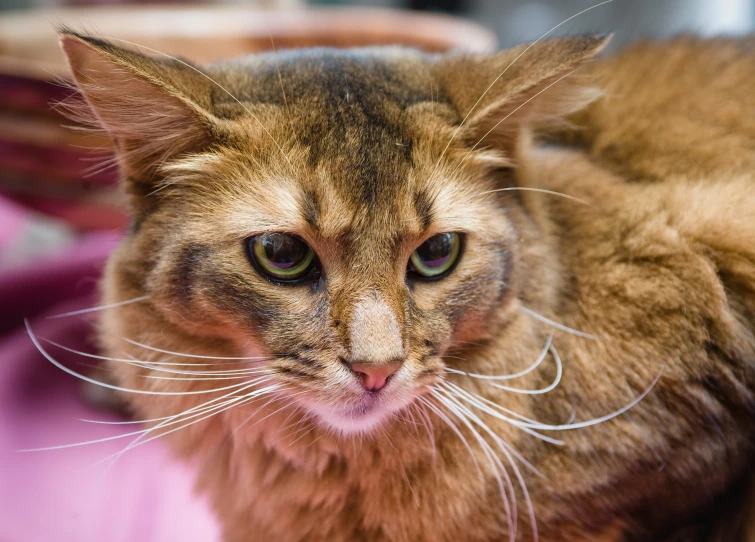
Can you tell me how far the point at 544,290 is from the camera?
111 cm

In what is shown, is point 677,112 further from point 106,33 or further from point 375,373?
point 106,33

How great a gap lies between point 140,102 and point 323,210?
1.01 feet

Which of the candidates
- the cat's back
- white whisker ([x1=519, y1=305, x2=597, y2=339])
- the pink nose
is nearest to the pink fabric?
the pink nose

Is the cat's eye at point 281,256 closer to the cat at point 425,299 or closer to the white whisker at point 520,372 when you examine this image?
the cat at point 425,299

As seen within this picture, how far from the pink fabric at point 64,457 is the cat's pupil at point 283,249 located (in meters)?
0.50

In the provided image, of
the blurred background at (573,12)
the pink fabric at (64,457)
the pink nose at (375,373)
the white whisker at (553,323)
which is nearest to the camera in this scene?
the pink nose at (375,373)

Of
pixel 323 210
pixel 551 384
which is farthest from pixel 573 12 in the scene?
pixel 323 210

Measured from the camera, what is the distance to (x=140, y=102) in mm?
927

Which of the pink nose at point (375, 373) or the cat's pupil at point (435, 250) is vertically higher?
the cat's pupil at point (435, 250)

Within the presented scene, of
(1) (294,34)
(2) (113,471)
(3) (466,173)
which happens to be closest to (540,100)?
(3) (466,173)

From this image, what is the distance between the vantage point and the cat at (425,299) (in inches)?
36.7

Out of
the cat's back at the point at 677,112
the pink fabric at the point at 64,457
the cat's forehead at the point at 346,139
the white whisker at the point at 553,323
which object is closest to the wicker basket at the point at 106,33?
the pink fabric at the point at 64,457

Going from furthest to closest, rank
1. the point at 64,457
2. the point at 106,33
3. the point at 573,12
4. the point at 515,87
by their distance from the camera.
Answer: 1. the point at 573,12
2. the point at 106,33
3. the point at 64,457
4. the point at 515,87

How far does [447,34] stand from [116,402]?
1.76 metres
